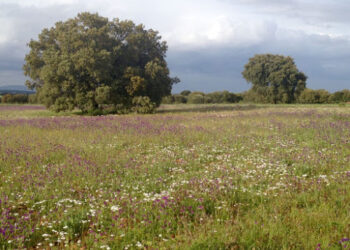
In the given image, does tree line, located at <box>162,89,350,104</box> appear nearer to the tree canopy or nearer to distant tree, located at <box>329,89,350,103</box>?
distant tree, located at <box>329,89,350,103</box>

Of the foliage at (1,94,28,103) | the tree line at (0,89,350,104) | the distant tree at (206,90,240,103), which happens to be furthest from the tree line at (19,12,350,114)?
the distant tree at (206,90,240,103)

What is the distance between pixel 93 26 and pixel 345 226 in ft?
116

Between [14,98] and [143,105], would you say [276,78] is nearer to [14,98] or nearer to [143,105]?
[143,105]

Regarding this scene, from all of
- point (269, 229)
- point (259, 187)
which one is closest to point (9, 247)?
point (269, 229)

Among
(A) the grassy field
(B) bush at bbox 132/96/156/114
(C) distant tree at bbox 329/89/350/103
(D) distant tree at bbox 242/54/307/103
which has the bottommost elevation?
(A) the grassy field

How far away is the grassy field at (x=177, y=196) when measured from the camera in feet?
16.1

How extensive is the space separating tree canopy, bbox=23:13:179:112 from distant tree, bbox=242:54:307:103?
43.5m

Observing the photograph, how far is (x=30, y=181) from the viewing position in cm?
773

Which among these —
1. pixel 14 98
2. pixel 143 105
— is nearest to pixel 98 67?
pixel 143 105

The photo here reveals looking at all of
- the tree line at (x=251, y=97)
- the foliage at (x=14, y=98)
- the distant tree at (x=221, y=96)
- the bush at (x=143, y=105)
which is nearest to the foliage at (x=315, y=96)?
the tree line at (x=251, y=97)

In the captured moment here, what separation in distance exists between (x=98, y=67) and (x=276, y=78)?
53.4 meters

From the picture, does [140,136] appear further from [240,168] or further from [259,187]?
[259,187]

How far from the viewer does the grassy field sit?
16.1 feet

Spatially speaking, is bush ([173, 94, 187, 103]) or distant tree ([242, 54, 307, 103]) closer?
distant tree ([242, 54, 307, 103])
